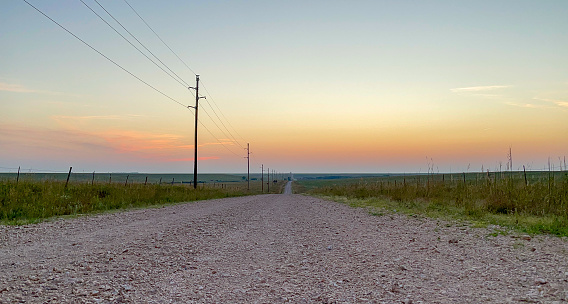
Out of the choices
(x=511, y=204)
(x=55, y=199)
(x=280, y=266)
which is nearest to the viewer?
(x=280, y=266)

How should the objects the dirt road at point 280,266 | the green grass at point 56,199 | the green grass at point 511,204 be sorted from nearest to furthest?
the dirt road at point 280,266
the green grass at point 511,204
the green grass at point 56,199

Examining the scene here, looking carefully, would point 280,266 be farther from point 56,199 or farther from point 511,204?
point 56,199

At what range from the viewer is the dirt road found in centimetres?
504

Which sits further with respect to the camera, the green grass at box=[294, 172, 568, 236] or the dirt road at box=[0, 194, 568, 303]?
the green grass at box=[294, 172, 568, 236]

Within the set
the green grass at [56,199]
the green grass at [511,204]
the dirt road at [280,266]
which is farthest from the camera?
the green grass at [56,199]

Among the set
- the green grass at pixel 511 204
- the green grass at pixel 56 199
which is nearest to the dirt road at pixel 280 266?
the green grass at pixel 511 204

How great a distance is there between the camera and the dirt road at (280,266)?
5039mm

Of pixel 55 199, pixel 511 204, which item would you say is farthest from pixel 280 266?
pixel 55 199

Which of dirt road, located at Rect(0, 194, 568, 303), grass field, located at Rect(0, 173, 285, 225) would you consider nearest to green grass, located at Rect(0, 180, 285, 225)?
grass field, located at Rect(0, 173, 285, 225)

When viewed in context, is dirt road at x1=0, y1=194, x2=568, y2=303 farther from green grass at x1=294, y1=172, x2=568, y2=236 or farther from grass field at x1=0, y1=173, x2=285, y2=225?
grass field at x1=0, y1=173, x2=285, y2=225

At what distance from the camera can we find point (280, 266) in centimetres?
682

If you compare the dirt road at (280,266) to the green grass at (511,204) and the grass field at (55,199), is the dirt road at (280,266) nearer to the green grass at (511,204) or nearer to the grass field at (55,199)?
the green grass at (511,204)

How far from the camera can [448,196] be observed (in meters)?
18.9

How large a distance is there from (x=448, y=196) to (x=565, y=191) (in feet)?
20.2
